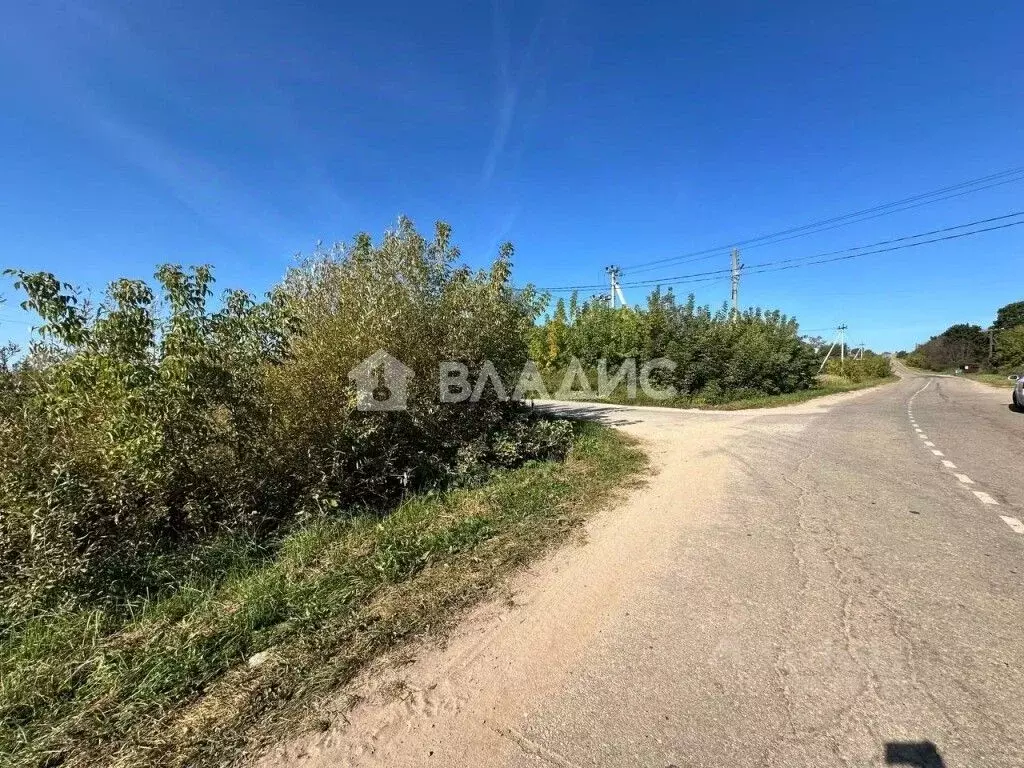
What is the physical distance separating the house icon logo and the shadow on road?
4.72 m

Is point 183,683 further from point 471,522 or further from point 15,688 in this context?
point 471,522

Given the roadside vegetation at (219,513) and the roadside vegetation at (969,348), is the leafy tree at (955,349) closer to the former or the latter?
the roadside vegetation at (969,348)

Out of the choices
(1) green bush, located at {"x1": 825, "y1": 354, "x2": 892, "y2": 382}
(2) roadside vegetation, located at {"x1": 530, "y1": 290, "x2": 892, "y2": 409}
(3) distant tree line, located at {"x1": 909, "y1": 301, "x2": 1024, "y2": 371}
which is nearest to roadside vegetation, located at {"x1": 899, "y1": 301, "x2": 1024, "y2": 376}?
(3) distant tree line, located at {"x1": 909, "y1": 301, "x2": 1024, "y2": 371}

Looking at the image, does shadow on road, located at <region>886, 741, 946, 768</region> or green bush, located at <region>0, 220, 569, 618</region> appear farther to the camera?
green bush, located at <region>0, 220, 569, 618</region>

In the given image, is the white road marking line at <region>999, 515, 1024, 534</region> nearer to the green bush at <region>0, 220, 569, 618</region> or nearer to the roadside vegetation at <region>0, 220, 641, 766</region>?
the roadside vegetation at <region>0, 220, 641, 766</region>

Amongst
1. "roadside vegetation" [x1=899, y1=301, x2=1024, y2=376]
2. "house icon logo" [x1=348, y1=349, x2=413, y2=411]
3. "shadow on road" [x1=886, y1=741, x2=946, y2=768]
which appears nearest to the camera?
"shadow on road" [x1=886, y1=741, x2=946, y2=768]

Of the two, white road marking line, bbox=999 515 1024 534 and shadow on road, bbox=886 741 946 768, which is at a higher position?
white road marking line, bbox=999 515 1024 534

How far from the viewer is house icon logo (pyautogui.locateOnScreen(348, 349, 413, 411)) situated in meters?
5.29

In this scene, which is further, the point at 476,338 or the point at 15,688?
the point at 476,338

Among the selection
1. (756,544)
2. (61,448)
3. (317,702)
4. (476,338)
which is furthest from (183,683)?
(476,338)

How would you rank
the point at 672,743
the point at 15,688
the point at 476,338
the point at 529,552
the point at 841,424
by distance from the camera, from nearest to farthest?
the point at 672,743 → the point at 15,688 → the point at 529,552 → the point at 476,338 → the point at 841,424

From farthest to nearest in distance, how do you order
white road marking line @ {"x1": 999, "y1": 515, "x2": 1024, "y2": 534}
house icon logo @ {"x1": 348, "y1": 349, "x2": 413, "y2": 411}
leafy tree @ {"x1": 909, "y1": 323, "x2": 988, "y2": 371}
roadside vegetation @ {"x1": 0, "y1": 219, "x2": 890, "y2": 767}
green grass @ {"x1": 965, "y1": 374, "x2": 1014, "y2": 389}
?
leafy tree @ {"x1": 909, "y1": 323, "x2": 988, "y2": 371} < green grass @ {"x1": 965, "y1": 374, "x2": 1014, "y2": 389} < house icon logo @ {"x1": 348, "y1": 349, "x2": 413, "y2": 411} < white road marking line @ {"x1": 999, "y1": 515, "x2": 1024, "y2": 534} < roadside vegetation @ {"x1": 0, "y1": 219, "x2": 890, "y2": 767}

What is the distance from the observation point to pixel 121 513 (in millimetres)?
3930

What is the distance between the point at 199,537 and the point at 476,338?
13.3 feet
